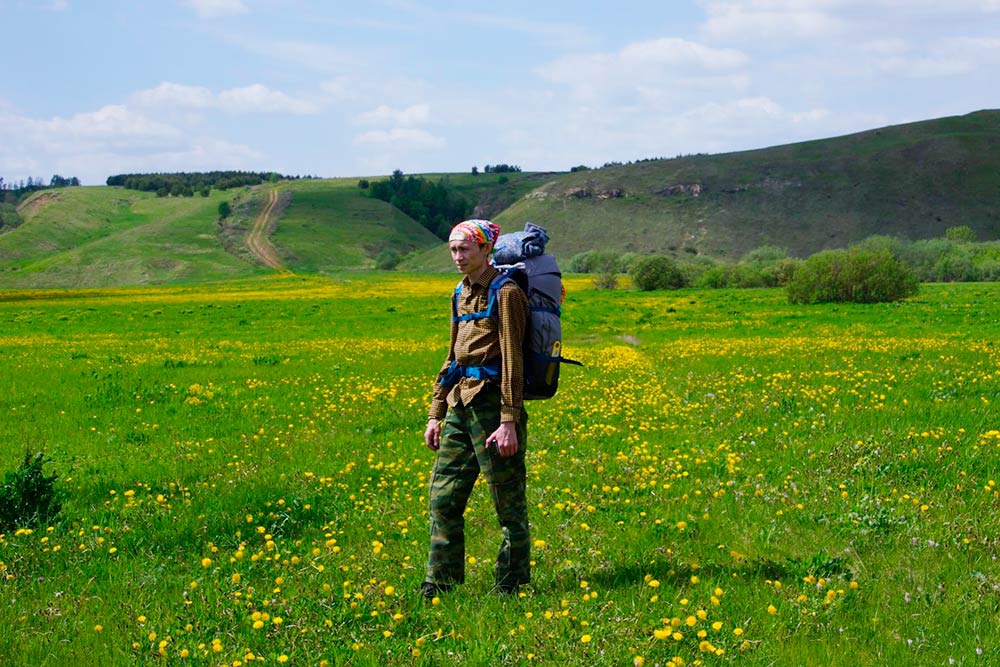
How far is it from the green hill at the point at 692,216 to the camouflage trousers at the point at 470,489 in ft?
381

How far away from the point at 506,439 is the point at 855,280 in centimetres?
4048

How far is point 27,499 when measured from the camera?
7.63 metres

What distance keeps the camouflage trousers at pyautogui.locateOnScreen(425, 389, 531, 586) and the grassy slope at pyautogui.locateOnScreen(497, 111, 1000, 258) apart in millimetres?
118426

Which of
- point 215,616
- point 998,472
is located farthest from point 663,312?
point 215,616

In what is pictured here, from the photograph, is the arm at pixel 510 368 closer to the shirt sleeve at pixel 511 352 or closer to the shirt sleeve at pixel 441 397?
the shirt sleeve at pixel 511 352

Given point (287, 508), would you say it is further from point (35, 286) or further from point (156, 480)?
point (35, 286)

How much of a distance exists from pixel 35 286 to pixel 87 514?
5048 inches

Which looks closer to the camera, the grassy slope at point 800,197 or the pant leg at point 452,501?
the pant leg at point 452,501

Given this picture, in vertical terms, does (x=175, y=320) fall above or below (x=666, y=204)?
below

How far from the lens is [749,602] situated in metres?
5.69

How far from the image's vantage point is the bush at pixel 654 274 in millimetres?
60469

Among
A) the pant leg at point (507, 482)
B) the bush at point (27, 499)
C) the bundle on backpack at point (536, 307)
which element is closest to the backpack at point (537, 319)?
the bundle on backpack at point (536, 307)

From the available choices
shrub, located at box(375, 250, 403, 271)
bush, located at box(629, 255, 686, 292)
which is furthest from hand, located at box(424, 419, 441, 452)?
shrub, located at box(375, 250, 403, 271)

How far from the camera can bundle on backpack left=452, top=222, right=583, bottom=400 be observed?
19.2 ft
